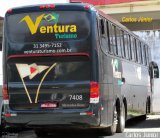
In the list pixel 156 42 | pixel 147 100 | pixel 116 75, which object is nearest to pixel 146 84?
pixel 147 100

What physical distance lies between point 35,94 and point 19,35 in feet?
4.95

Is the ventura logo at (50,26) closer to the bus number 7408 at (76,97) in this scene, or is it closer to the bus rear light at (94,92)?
the bus rear light at (94,92)

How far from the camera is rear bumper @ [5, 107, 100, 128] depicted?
1228cm

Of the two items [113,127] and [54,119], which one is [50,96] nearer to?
[54,119]

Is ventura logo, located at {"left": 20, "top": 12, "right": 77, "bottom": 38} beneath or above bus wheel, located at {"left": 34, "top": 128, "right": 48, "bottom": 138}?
above

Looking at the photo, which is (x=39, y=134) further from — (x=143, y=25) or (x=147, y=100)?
(x=143, y=25)

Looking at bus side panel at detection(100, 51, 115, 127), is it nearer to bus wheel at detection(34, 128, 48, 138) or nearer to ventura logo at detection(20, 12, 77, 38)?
ventura logo at detection(20, 12, 77, 38)

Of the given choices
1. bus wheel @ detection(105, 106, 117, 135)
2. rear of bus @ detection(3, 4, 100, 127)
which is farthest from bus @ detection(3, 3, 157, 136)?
bus wheel @ detection(105, 106, 117, 135)

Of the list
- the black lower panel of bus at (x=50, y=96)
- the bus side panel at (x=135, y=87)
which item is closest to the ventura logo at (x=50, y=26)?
the black lower panel of bus at (x=50, y=96)

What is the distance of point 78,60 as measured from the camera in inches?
492

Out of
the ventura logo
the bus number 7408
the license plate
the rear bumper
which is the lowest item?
the rear bumper

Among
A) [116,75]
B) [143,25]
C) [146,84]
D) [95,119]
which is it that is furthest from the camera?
[143,25]

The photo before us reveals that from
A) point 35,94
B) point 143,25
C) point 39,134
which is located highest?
point 143,25

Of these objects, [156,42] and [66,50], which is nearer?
[66,50]
